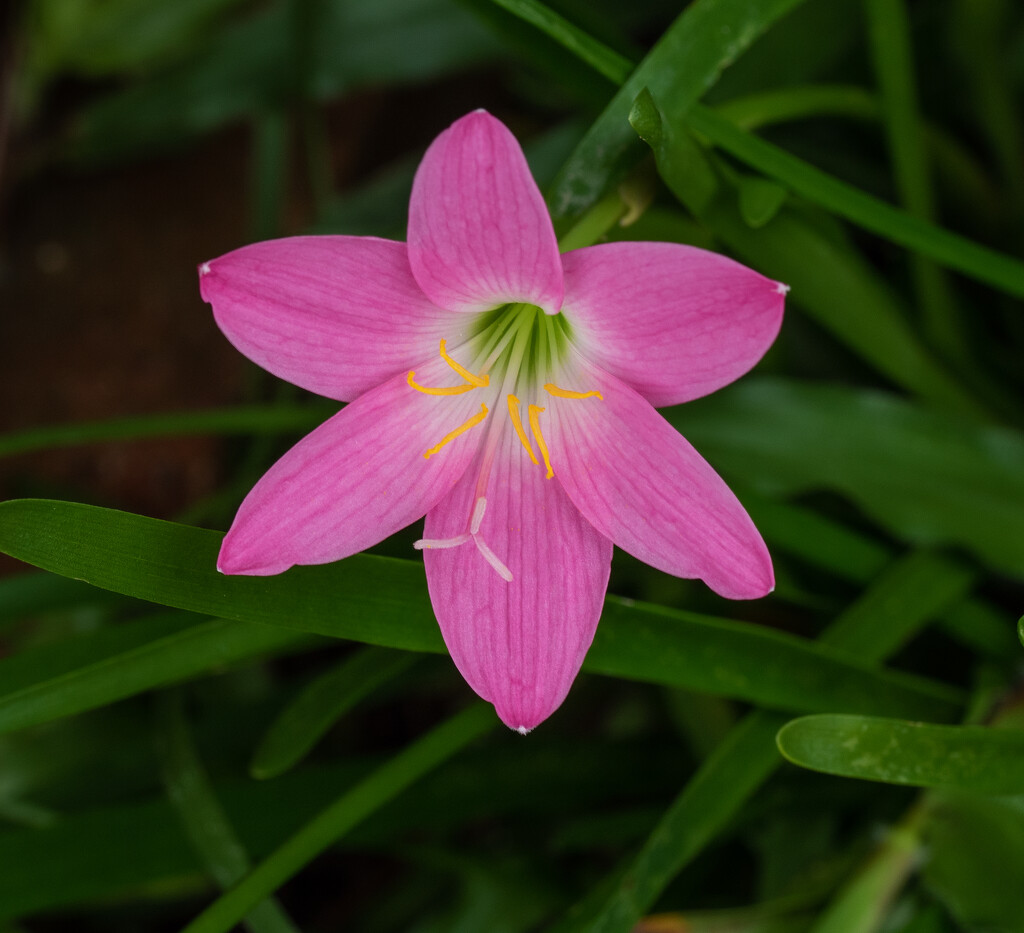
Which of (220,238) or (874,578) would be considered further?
(220,238)

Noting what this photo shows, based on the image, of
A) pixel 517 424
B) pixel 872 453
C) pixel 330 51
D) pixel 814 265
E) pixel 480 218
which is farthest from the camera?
pixel 330 51

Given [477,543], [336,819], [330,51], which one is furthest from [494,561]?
[330,51]

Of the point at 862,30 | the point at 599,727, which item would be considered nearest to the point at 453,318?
the point at 862,30

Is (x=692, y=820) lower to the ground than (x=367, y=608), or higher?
lower

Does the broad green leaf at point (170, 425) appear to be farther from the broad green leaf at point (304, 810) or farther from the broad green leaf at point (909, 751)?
the broad green leaf at point (909, 751)

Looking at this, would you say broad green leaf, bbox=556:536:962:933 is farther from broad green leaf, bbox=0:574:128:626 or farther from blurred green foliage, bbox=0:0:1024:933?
broad green leaf, bbox=0:574:128:626

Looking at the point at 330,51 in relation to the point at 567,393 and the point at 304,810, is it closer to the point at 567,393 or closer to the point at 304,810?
the point at 567,393

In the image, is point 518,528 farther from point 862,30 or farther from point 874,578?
point 862,30
